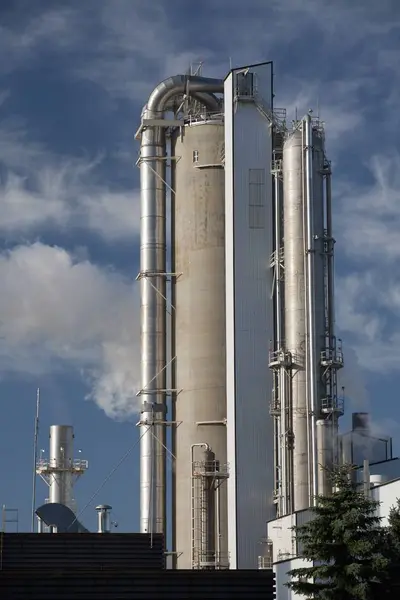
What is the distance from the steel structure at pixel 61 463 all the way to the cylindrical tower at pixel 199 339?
37.3ft

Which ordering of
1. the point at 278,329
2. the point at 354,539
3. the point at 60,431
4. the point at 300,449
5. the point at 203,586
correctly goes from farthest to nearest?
the point at 60,431
the point at 278,329
the point at 300,449
the point at 203,586
the point at 354,539

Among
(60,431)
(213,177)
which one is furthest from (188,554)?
(213,177)

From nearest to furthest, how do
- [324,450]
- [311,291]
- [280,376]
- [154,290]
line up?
[324,450] → [311,291] → [280,376] → [154,290]

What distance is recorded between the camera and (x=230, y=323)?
2827 inches

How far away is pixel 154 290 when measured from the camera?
77312mm

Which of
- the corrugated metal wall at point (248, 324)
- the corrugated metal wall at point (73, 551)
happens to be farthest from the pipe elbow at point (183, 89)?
the corrugated metal wall at point (73, 551)

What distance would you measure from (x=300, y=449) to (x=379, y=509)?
9.41 meters

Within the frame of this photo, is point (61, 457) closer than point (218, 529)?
No

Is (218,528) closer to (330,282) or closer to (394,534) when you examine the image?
(330,282)

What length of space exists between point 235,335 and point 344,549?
82.0 ft

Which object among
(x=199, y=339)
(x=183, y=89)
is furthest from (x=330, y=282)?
(x=183, y=89)

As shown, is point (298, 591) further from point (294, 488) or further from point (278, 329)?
point (278, 329)

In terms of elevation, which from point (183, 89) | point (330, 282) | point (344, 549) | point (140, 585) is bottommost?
point (140, 585)

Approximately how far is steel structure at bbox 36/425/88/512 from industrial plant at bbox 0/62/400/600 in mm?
7616
